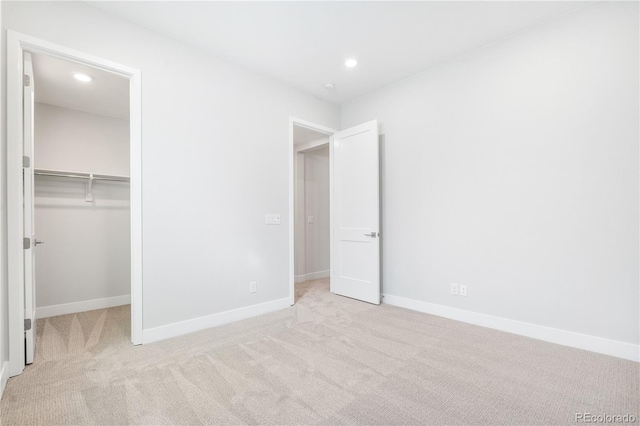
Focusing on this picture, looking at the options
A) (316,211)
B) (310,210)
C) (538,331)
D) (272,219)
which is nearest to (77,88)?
(272,219)

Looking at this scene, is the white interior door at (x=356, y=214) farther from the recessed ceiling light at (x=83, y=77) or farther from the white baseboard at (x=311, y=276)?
the recessed ceiling light at (x=83, y=77)

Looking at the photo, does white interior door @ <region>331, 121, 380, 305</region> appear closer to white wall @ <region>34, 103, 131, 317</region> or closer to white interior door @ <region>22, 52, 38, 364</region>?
white wall @ <region>34, 103, 131, 317</region>

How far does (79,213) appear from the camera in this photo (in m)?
3.62

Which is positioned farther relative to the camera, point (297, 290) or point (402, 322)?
point (297, 290)

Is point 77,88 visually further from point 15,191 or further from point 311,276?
point 311,276

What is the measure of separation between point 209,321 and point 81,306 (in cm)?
194

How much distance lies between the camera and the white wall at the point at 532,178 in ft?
7.29

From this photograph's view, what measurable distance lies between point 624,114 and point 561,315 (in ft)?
5.38

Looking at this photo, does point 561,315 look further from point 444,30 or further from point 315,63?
point 315,63

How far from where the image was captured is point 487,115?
289 centimetres

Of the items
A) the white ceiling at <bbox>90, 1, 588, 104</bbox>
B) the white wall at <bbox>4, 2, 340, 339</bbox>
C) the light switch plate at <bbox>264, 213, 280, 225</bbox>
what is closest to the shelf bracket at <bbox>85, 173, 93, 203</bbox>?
the white wall at <bbox>4, 2, 340, 339</bbox>

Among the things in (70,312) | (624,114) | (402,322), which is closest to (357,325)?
(402,322)

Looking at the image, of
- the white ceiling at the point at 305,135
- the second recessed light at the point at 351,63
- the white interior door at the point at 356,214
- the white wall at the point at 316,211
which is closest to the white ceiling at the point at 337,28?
the second recessed light at the point at 351,63

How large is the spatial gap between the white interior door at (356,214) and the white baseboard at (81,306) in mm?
2851
